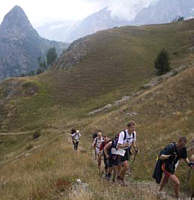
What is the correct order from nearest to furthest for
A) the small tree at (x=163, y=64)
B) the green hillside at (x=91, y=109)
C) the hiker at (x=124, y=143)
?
the green hillside at (x=91, y=109) → the hiker at (x=124, y=143) → the small tree at (x=163, y=64)

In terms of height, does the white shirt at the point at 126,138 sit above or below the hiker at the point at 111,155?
above

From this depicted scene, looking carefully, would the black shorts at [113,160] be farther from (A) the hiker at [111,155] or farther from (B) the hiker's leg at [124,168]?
(B) the hiker's leg at [124,168]

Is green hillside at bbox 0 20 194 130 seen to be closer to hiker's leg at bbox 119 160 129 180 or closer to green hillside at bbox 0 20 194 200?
green hillside at bbox 0 20 194 200

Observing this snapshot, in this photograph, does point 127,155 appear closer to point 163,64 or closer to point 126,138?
point 126,138

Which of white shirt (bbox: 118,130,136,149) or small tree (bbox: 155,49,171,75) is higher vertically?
small tree (bbox: 155,49,171,75)

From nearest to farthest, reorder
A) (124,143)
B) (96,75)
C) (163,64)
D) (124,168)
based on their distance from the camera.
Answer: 1. (124,143)
2. (124,168)
3. (163,64)
4. (96,75)

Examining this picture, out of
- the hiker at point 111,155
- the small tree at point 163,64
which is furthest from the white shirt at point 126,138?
the small tree at point 163,64

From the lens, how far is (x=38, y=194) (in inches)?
243

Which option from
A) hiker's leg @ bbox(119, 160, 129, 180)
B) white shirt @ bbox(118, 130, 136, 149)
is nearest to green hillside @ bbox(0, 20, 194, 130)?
hiker's leg @ bbox(119, 160, 129, 180)

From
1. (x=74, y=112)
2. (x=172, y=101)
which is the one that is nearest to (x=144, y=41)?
(x=74, y=112)

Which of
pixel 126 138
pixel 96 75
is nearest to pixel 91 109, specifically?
pixel 96 75

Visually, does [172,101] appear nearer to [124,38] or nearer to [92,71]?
[92,71]

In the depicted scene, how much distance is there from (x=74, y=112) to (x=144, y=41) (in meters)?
44.1

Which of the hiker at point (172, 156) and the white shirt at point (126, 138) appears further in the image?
the white shirt at point (126, 138)
